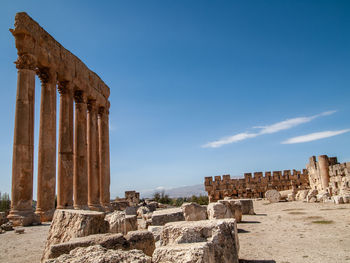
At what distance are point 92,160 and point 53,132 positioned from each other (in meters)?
5.55

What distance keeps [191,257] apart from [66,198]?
1467cm

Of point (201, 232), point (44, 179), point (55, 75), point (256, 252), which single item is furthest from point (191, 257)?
point (55, 75)

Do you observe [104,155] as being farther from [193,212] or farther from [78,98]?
[193,212]

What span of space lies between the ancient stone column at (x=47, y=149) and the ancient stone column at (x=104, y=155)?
6.66m

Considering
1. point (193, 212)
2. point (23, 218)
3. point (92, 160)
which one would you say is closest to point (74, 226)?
point (193, 212)

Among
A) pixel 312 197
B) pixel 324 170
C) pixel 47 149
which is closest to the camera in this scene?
→ pixel 47 149

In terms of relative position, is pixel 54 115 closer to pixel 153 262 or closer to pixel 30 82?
pixel 30 82

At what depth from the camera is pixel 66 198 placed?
16094 millimetres

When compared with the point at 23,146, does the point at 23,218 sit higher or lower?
lower

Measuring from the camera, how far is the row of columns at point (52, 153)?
1298 centimetres

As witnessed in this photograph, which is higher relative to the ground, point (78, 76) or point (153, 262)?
point (78, 76)

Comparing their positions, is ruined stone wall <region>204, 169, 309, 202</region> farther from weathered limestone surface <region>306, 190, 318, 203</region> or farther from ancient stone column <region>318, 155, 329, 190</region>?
weathered limestone surface <region>306, 190, 318, 203</region>

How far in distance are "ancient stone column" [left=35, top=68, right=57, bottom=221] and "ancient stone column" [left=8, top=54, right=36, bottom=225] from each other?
44.3 inches

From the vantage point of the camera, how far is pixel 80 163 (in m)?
18.0
